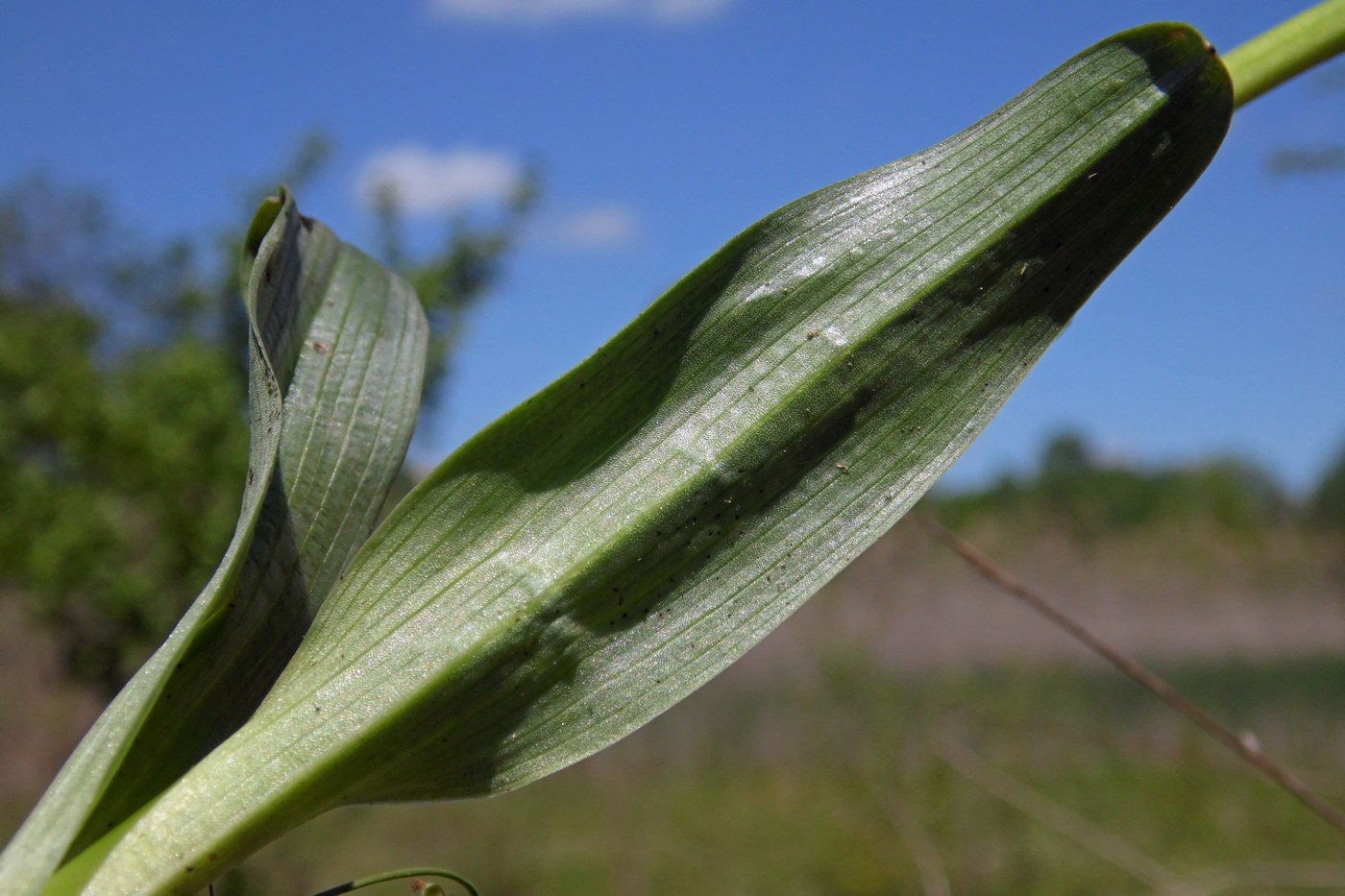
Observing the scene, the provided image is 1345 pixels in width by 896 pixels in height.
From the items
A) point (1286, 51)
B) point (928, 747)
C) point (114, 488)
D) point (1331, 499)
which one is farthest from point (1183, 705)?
point (1331, 499)

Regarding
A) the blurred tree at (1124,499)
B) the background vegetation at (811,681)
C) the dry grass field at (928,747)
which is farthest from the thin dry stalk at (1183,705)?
the blurred tree at (1124,499)

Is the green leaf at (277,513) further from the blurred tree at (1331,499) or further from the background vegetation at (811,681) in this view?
the blurred tree at (1331,499)

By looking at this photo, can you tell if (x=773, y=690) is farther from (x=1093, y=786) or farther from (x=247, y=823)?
(x=247, y=823)

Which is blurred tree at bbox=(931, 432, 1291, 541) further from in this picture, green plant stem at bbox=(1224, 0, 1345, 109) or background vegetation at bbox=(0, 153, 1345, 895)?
green plant stem at bbox=(1224, 0, 1345, 109)

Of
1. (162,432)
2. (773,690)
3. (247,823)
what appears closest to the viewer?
(247,823)

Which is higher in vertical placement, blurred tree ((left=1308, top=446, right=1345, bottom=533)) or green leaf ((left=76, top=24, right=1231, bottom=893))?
blurred tree ((left=1308, top=446, right=1345, bottom=533))

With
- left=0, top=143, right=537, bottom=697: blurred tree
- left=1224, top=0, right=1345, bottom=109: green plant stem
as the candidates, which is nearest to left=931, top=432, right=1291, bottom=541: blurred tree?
left=0, top=143, right=537, bottom=697: blurred tree

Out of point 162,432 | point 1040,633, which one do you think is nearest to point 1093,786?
point 1040,633
